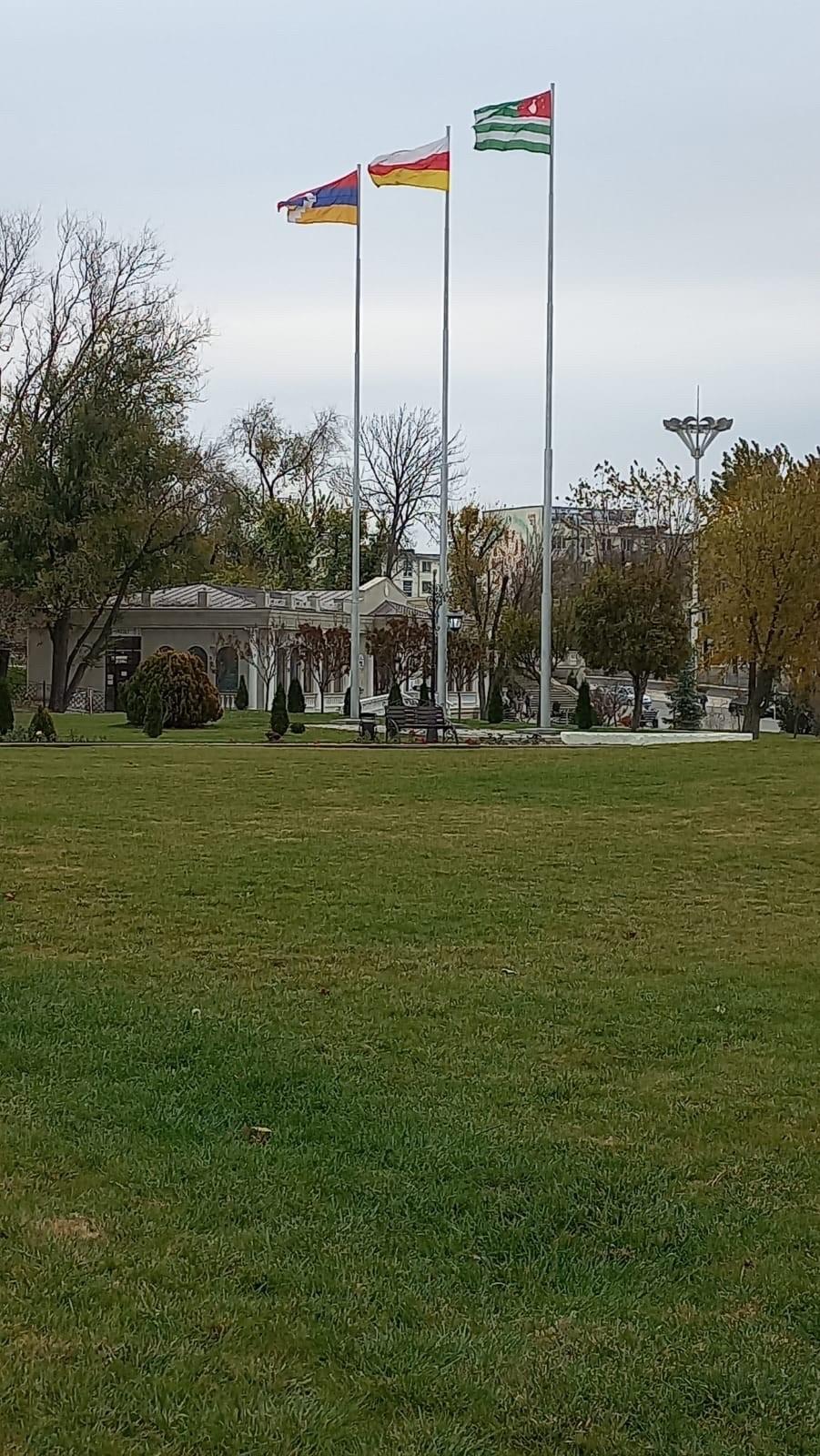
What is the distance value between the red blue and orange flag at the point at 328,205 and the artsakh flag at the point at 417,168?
106cm

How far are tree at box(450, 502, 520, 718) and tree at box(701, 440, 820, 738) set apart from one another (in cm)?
1388

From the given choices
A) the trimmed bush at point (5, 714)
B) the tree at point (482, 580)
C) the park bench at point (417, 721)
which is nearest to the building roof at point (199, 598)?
the tree at point (482, 580)

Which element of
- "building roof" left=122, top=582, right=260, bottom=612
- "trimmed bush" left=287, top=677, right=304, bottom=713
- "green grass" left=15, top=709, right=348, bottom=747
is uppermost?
"building roof" left=122, top=582, right=260, bottom=612

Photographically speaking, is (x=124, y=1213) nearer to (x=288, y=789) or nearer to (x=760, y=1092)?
(x=760, y=1092)

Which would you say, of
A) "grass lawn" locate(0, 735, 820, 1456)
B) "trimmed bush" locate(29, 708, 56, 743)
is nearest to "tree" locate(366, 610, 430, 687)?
"trimmed bush" locate(29, 708, 56, 743)

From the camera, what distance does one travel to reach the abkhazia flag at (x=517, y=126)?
2908 centimetres

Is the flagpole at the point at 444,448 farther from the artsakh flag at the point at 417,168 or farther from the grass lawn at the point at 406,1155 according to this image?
the grass lawn at the point at 406,1155

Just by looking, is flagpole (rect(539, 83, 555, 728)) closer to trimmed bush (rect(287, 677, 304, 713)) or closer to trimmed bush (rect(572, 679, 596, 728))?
trimmed bush (rect(572, 679, 596, 728))

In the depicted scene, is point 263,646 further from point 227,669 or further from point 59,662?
point 59,662

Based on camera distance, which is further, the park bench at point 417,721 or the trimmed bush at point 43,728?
the park bench at point 417,721

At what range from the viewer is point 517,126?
29.5 m

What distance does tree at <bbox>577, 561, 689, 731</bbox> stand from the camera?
1553 inches

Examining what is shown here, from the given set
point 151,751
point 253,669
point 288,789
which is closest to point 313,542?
point 253,669

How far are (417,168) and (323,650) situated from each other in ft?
54.6
